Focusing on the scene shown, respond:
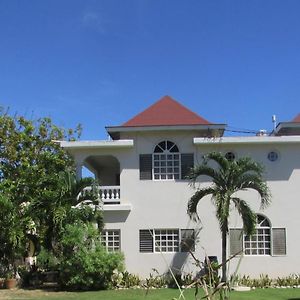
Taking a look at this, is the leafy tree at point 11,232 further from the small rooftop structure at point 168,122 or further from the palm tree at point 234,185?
the palm tree at point 234,185

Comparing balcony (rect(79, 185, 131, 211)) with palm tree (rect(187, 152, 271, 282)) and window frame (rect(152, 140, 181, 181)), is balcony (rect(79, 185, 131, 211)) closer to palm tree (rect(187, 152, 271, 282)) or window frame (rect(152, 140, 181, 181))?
window frame (rect(152, 140, 181, 181))

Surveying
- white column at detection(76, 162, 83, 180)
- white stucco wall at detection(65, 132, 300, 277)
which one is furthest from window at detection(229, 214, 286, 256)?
white column at detection(76, 162, 83, 180)

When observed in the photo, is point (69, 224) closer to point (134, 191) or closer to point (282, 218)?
point (134, 191)

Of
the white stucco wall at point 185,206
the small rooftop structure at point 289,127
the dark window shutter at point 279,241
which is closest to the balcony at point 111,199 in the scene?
the white stucco wall at point 185,206

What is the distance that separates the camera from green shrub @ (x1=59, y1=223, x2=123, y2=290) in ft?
61.2

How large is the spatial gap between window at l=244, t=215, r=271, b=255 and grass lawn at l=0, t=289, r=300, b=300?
3.04 m

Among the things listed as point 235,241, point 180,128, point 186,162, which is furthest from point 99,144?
point 235,241

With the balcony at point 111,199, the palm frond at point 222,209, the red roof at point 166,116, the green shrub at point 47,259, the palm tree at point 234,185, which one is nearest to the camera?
the palm frond at point 222,209

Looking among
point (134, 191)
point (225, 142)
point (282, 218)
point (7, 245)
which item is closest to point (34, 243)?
point (7, 245)

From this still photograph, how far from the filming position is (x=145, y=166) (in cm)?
2227

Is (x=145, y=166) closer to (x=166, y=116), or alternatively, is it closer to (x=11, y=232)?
(x=166, y=116)

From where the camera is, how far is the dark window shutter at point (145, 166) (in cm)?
2216

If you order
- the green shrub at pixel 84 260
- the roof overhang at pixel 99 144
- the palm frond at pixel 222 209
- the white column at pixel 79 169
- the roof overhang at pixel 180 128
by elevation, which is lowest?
the green shrub at pixel 84 260

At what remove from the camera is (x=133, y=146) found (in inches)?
877
